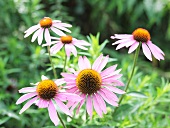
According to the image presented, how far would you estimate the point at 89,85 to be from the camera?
0.65 metres

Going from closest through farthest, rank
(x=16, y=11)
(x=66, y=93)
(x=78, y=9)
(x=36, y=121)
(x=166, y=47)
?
(x=66, y=93)
(x=36, y=121)
(x=16, y=11)
(x=78, y=9)
(x=166, y=47)

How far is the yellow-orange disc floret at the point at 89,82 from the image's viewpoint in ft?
2.13

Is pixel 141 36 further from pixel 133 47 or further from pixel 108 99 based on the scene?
pixel 108 99

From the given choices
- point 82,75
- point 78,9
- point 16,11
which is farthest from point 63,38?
point 78,9

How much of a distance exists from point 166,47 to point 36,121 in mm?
1225

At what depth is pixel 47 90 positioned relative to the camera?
640 mm

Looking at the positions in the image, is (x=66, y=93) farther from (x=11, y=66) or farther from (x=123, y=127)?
(x=11, y=66)

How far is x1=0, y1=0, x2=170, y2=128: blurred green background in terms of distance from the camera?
935 mm

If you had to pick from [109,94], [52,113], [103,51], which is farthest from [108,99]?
[103,51]

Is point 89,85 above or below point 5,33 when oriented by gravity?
below

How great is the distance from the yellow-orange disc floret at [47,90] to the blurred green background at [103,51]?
13cm

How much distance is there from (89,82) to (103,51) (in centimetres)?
115

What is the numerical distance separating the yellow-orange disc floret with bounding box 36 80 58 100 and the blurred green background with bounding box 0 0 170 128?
0.44ft

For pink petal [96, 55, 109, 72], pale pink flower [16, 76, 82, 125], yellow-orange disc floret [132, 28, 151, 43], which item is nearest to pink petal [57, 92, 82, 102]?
pale pink flower [16, 76, 82, 125]
